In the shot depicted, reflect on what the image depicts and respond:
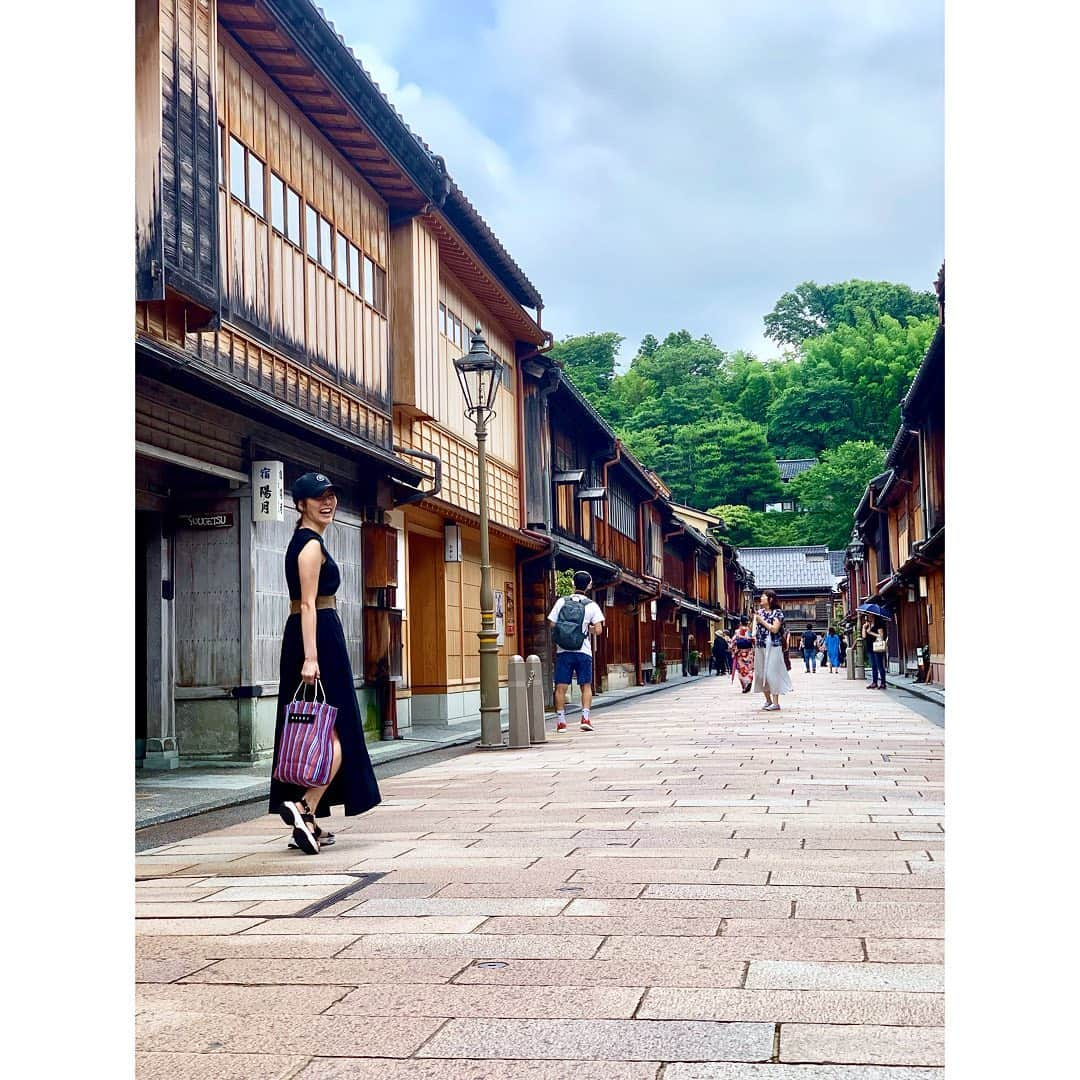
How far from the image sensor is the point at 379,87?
14391mm

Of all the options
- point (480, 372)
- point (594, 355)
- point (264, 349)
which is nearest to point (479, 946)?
point (264, 349)

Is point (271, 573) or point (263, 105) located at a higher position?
point (263, 105)

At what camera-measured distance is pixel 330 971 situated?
4215 mm

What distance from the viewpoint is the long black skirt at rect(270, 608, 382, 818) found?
671 cm

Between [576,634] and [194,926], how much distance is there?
10972 mm

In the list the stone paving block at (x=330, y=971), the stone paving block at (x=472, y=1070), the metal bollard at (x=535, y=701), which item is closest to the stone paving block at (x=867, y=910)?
the stone paving block at (x=330, y=971)

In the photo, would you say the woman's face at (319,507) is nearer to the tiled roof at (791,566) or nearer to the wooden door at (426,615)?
the wooden door at (426,615)

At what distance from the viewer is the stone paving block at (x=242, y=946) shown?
449cm

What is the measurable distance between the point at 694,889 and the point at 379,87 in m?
11.2

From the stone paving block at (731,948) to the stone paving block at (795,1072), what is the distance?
1114mm

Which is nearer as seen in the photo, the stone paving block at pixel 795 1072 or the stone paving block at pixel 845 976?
the stone paving block at pixel 795 1072

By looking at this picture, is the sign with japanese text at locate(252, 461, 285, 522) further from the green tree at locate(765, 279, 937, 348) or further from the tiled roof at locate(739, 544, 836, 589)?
the tiled roof at locate(739, 544, 836, 589)

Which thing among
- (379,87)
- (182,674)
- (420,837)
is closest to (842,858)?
(420,837)
